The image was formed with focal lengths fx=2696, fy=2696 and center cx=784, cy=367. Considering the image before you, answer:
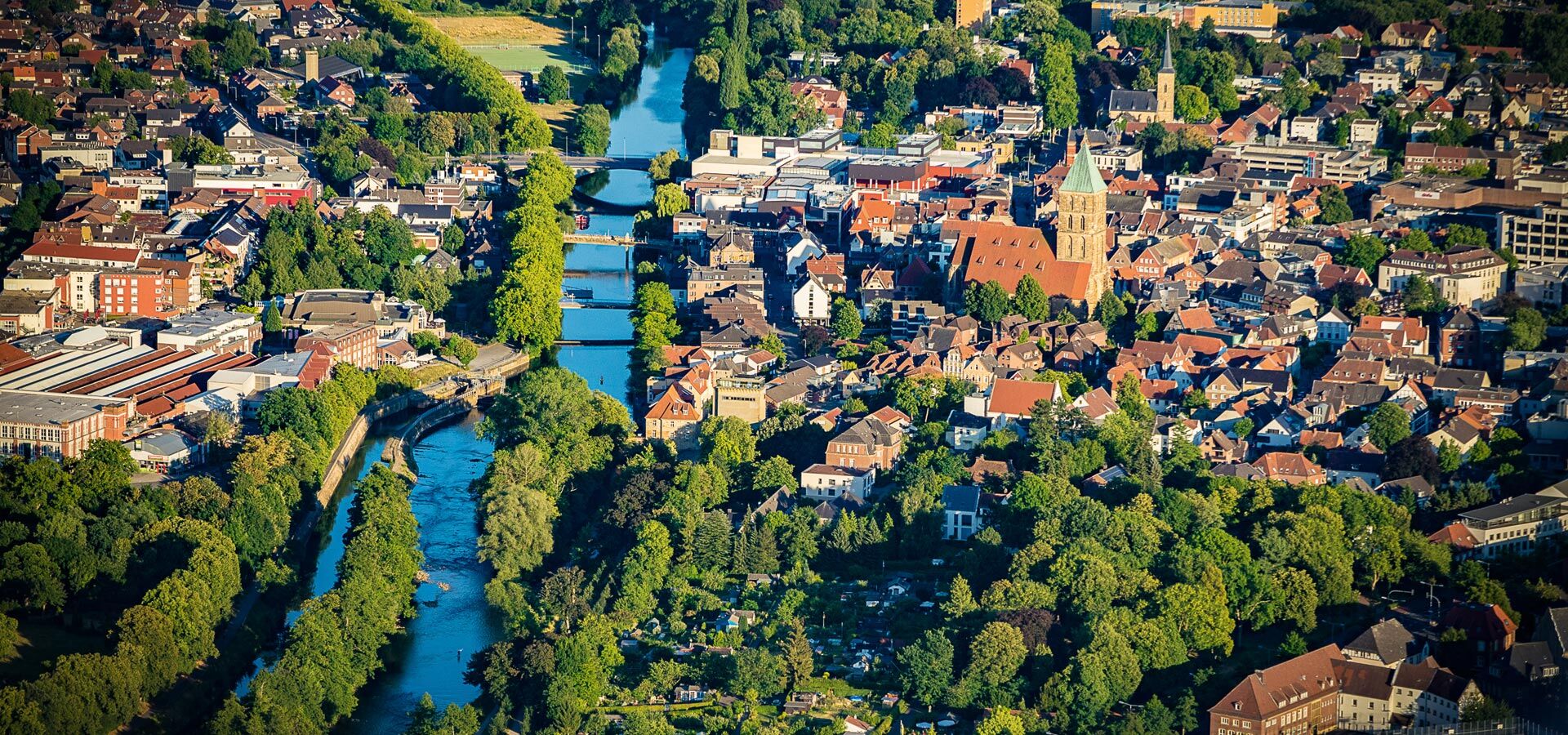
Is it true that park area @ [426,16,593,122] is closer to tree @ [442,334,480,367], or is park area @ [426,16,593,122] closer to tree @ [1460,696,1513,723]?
tree @ [442,334,480,367]

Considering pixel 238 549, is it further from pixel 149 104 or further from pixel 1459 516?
pixel 149 104

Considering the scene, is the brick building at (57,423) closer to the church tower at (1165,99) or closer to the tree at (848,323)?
the tree at (848,323)

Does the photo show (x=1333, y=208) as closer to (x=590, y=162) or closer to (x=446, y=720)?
(x=590, y=162)

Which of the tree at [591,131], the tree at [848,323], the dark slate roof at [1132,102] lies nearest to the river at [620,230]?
the tree at [591,131]

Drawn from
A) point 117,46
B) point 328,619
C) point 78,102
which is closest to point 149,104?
point 78,102

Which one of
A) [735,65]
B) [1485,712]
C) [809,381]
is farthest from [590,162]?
[1485,712]

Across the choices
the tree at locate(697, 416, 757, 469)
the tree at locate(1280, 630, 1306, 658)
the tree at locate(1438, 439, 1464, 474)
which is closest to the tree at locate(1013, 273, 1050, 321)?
the tree at locate(697, 416, 757, 469)
